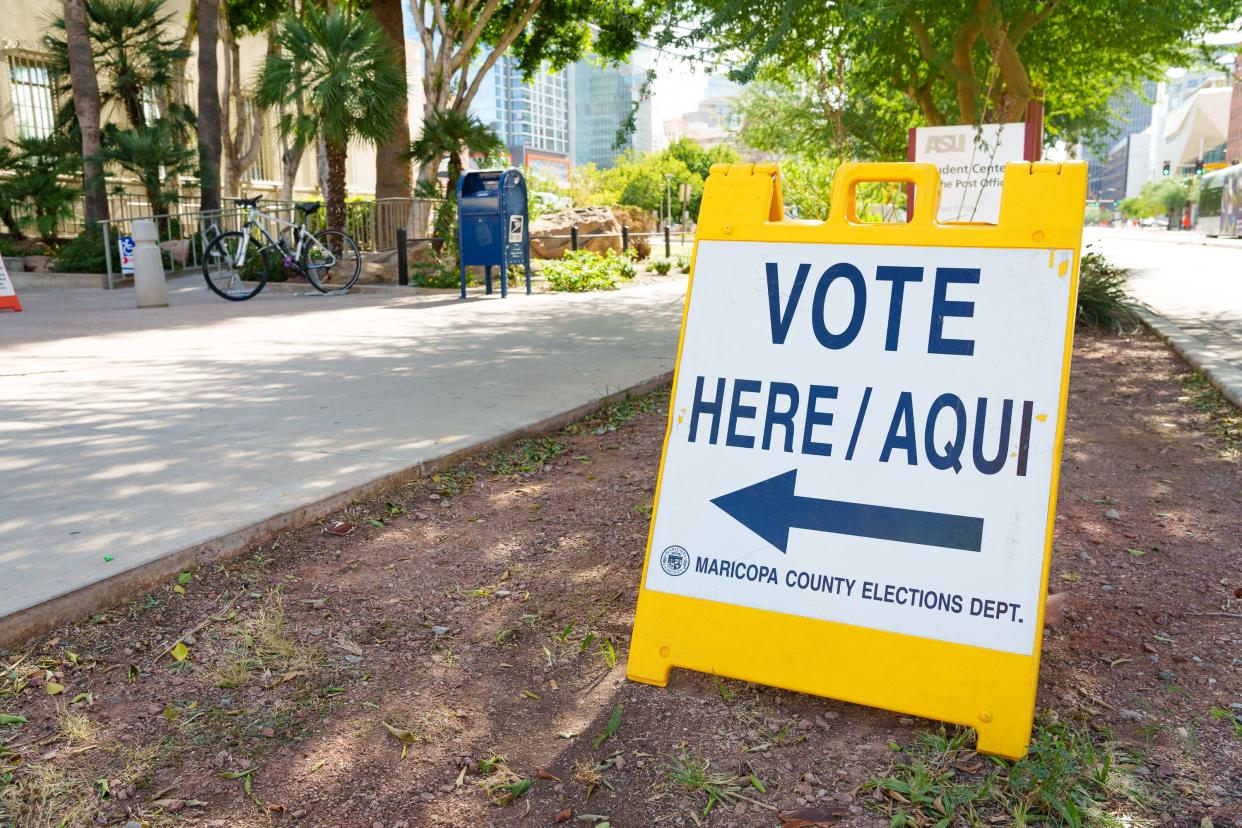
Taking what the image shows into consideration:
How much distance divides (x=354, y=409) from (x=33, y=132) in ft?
75.2

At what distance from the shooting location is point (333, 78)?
14547 millimetres

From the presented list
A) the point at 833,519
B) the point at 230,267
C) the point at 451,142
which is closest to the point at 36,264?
the point at 230,267

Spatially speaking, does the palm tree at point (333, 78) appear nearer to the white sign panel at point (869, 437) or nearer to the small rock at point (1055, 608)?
Answer: the white sign panel at point (869, 437)

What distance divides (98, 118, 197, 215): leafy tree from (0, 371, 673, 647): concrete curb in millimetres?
16096

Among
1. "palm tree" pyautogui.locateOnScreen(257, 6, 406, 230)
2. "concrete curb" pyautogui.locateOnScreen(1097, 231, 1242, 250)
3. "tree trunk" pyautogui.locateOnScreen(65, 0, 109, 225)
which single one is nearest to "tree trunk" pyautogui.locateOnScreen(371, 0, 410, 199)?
"palm tree" pyautogui.locateOnScreen(257, 6, 406, 230)

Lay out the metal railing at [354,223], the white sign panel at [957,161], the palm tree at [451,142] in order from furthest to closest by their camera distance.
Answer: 1. the metal railing at [354,223]
2. the palm tree at [451,142]
3. the white sign panel at [957,161]

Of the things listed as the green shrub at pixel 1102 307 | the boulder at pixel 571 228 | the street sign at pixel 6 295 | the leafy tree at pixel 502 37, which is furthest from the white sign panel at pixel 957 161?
the boulder at pixel 571 228

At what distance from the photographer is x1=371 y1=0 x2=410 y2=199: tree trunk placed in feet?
56.0

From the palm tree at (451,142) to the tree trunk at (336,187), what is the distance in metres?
1.58

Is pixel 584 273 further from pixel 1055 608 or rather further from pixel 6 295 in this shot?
pixel 1055 608

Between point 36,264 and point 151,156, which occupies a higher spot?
point 151,156

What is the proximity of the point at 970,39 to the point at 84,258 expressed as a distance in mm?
14992

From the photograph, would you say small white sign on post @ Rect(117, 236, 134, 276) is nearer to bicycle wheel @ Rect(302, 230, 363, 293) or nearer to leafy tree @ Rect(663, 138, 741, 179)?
bicycle wheel @ Rect(302, 230, 363, 293)

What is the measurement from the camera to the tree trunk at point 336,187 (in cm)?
1569
